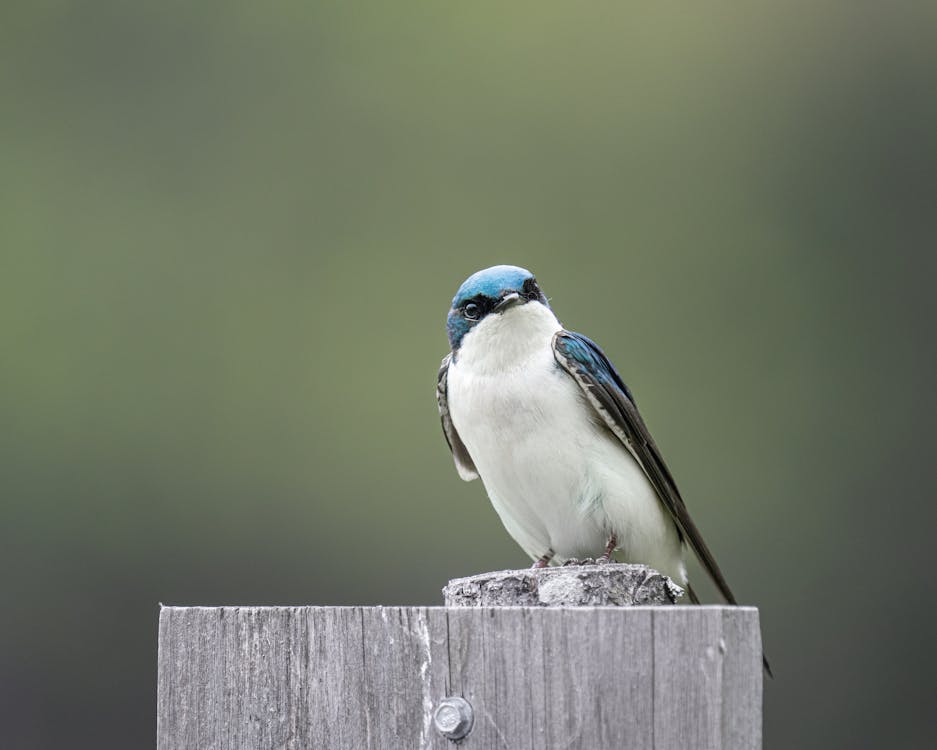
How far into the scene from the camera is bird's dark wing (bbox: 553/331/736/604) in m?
3.29

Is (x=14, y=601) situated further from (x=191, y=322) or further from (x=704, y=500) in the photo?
(x=704, y=500)

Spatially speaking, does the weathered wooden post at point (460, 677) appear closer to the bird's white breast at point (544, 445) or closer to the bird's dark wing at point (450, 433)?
the bird's white breast at point (544, 445)

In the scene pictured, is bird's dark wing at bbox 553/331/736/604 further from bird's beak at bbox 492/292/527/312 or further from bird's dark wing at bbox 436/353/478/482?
bird's dark wing at bbox 436/353/478/482

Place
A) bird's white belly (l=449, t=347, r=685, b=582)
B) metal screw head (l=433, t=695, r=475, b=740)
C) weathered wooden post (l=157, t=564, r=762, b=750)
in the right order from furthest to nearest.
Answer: bird's white belly (l=449, t=347, r=685, b=582), metal screw head (l=433, t=695, r=475, b=740), weathered wooden post (l=157, t=564, r=762, b=750)

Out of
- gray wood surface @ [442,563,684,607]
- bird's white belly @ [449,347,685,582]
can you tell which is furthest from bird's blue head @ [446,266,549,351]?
gray wood surface @ [442,563,684,607]

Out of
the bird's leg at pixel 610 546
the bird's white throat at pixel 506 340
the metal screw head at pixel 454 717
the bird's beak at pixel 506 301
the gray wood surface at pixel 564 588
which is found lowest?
the metal screw head at pixel 454 717

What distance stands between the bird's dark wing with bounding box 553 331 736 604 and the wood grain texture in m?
1.39

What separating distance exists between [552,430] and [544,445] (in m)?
0.04

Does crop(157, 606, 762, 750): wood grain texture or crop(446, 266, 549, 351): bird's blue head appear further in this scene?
crop(446, 266, 549, 351): bird's blue head

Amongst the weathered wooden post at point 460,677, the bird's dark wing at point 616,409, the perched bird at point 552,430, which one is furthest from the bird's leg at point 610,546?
the weathered wooden post at point 460,677

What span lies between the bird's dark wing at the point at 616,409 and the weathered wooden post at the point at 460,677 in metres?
1.38

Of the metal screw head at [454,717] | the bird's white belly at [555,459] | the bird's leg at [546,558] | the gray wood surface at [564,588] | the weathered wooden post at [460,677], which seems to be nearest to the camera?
the weathered wooden post at [460,677]

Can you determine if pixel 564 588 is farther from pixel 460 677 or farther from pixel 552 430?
pixel 552 430

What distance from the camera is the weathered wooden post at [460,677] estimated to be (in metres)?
1.81
